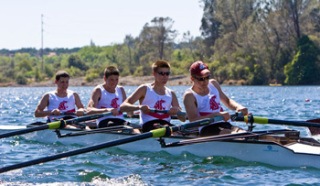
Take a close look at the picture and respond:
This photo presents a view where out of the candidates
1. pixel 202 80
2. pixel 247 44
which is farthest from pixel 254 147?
pixel 247 44

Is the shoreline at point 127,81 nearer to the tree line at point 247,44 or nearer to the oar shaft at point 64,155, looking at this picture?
the tree line at point 247,44

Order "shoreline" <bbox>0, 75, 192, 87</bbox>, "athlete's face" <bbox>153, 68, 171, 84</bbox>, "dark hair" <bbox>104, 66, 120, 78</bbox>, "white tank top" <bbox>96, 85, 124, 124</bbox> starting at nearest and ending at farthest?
1. "athlete's face" <bbox>153, 68, 171, 84</bbox>
2. "dark hair" <bbox>104, 66, 120, 78</bbox>
3. "white tank top" <bbox>96, 85, 124, 124</bbox>
4. "shoreline" <bbox>0, 75, 192, 87</bbox>

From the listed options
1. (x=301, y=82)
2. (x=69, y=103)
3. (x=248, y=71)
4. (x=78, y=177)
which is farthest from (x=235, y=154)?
(x=248, y=71)

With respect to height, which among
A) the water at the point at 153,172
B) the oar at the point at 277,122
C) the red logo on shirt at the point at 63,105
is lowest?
the water at the point at 153,172

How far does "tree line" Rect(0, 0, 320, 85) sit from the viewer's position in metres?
72.4

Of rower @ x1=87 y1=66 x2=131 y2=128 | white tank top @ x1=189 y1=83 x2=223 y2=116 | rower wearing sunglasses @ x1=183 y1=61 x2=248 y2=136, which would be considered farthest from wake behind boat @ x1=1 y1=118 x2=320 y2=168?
rower @ x1=87 y1=66 x2=131 y2=128

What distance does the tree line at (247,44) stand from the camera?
2852 inches

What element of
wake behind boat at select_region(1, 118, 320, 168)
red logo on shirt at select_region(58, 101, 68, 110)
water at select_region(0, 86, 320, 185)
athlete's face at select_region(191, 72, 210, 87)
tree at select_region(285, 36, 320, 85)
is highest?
tree at select_region(285, 36, 320, 85)

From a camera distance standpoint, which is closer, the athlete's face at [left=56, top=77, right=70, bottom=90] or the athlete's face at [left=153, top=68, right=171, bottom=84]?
the athlete's face at [left=153, top=68, right=171, bottom=84]

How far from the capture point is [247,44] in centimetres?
7769

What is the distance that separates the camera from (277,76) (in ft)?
245

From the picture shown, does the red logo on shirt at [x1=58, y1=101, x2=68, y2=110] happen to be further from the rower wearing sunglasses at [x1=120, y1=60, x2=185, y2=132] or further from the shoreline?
the shoreline

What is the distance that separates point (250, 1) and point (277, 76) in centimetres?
1344

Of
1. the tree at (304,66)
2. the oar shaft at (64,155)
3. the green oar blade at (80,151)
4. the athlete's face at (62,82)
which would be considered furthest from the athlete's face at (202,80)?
the tree at (304,66)
